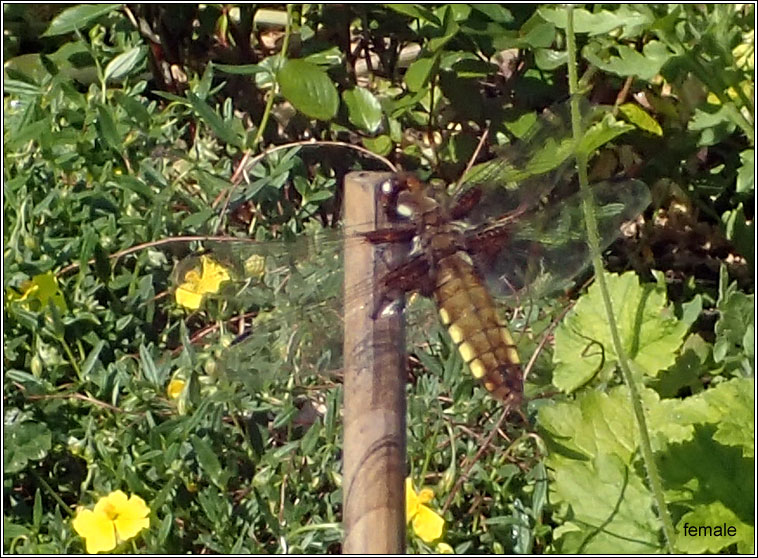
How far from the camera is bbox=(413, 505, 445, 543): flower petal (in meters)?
1.42

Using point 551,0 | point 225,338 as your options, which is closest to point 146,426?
point 225,338

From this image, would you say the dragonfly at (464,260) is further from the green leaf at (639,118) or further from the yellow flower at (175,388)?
the green leaf at (639,118)

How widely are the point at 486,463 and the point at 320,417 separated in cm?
24

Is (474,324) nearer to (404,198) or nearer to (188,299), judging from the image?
(404,198)

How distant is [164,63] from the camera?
84.6 inches

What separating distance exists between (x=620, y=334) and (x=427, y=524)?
1.64ft

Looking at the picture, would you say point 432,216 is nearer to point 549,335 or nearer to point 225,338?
point 225,338

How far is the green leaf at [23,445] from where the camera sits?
5.10 ft

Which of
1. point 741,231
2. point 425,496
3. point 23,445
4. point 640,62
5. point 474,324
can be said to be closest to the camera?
point 474,324

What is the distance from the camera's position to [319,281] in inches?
51.6

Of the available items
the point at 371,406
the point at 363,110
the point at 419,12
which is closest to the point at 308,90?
the point at 363,110

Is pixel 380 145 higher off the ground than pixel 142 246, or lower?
higher

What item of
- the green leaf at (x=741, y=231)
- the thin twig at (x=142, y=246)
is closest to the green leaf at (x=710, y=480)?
the green leaf at (x=741, y=231)

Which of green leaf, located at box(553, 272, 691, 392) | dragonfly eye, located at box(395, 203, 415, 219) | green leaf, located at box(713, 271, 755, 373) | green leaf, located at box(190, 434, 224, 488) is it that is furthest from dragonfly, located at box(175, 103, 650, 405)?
green leaf, located at box(713, 271, 755, 373)
